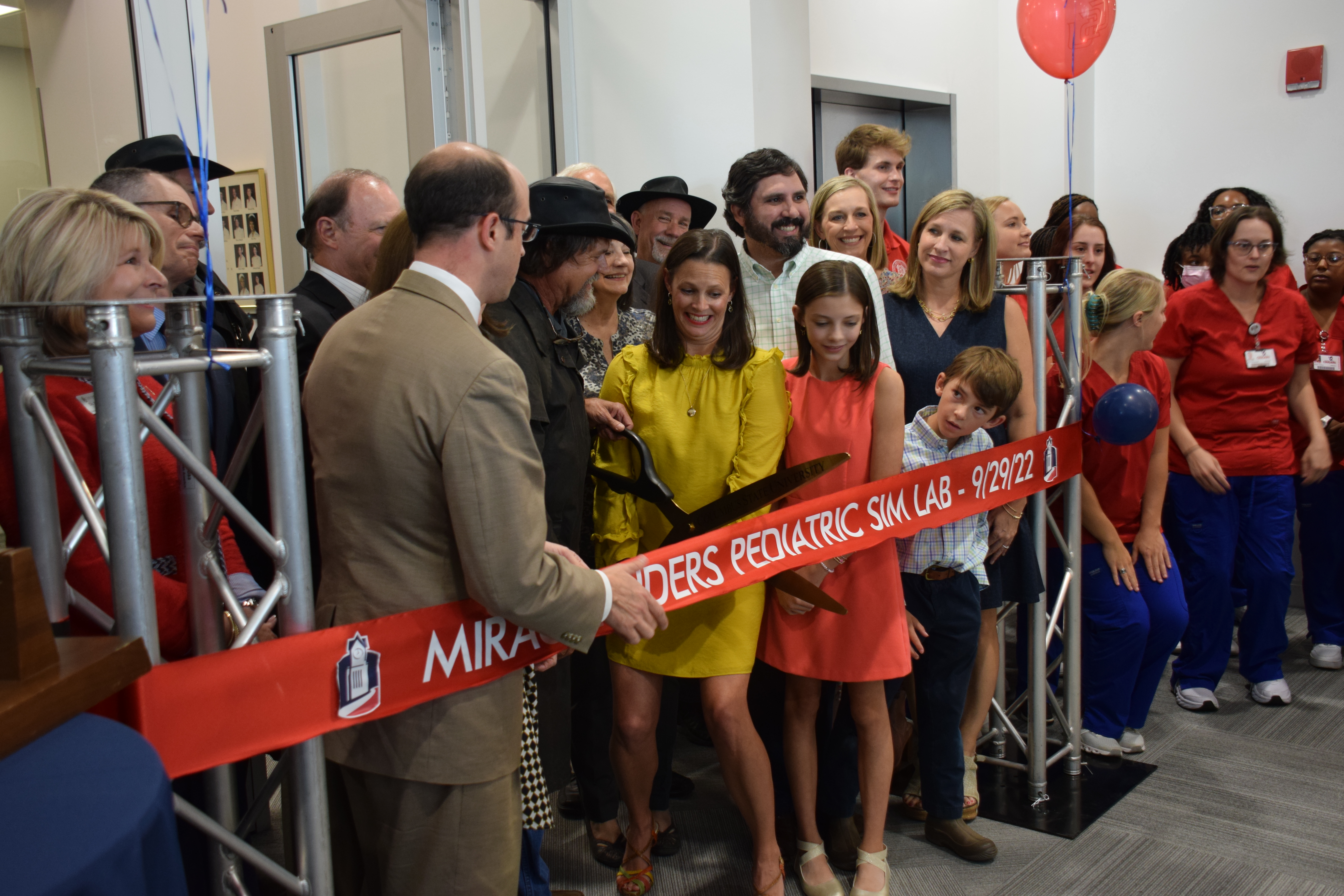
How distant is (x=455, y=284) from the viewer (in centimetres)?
160

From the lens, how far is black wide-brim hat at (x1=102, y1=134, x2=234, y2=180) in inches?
123

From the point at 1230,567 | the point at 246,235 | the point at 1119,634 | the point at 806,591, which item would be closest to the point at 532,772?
the point at 806,591

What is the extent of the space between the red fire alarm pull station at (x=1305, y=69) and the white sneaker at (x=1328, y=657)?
2829mm

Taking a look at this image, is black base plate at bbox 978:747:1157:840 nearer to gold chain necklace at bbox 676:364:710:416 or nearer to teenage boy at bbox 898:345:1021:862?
teenage boy at bbox 898:345:1021:862

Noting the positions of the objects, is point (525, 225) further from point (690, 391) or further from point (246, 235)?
point (246, 235)

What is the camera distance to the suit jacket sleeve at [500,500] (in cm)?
148

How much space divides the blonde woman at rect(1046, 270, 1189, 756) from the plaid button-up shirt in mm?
766

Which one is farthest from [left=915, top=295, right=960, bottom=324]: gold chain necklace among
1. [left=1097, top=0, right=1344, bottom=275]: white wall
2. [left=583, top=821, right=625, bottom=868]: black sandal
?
[left=1097, top=0, right=1344, bottom=275]: white wall

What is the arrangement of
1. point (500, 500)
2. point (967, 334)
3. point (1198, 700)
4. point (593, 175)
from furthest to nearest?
1. point (1198, 700)
2. point (593, 175)
3. point (967, 334)
4. point (500, 500)

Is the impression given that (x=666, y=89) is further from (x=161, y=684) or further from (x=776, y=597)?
(x=161, y=684)

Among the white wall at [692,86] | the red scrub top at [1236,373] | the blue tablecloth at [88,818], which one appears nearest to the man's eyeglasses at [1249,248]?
the red scrub top at [1236,373]

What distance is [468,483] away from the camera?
1475 mm

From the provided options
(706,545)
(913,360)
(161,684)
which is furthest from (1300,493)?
(161,684)

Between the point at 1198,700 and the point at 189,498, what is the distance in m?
3.62
